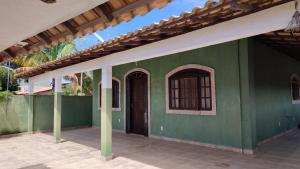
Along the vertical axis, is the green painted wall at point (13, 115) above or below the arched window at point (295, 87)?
below

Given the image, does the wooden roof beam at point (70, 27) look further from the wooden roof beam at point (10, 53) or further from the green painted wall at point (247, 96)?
the green painted wall at point (247, 96)

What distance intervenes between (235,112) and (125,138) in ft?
14.3

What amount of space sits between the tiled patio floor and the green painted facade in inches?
20.2

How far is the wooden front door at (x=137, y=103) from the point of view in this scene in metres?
9.53

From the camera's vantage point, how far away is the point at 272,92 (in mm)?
8422

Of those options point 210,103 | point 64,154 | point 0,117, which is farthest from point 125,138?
point 0,117

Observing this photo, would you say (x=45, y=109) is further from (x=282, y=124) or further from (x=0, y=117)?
(x=282, y=124)

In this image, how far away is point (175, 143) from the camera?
7852mm

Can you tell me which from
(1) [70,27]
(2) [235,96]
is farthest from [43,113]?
(1) [70,27]

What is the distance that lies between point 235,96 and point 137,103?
14.7 ft

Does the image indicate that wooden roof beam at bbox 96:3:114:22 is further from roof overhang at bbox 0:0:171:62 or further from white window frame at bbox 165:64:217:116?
white window frame at bbox 165:64:217:116

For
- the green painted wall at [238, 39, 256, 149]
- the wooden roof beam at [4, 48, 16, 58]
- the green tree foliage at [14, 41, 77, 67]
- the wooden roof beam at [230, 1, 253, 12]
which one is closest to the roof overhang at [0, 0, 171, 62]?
the wooden roof beam at [4, 48, 16, 58]

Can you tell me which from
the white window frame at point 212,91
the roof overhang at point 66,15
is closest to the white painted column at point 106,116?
the white window frame at point 212,91

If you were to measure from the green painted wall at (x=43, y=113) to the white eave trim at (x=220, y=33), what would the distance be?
659 centimetres
